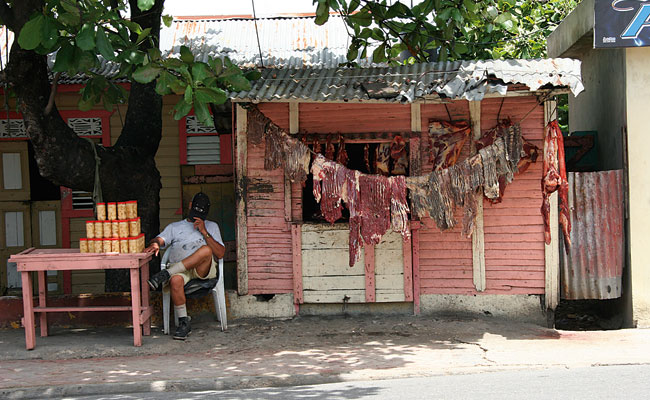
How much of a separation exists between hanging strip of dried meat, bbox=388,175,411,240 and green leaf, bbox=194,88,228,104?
2333mm

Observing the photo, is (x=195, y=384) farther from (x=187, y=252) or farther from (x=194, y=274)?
(x=187, y=252)

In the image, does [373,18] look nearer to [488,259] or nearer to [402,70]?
[402,70]

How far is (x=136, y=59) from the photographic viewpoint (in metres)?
7.06

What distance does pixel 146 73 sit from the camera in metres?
6.88

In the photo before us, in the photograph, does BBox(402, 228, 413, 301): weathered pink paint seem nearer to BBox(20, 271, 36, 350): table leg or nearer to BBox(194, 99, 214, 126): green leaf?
BBox(194, 99, 214, 126): green leaf

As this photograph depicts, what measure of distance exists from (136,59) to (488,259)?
4.76 metres

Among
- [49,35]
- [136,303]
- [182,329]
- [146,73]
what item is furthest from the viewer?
[182,329]

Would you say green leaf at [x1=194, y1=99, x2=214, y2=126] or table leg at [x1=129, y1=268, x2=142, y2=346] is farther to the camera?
table leg at [x1=129, y1=268, x2=142, y2=346]

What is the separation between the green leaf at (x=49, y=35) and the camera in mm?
6641

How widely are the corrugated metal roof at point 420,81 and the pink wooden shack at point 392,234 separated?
7 centimetres

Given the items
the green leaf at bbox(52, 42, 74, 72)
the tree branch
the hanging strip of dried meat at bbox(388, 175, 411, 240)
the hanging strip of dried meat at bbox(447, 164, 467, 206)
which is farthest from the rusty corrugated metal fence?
the tree branch

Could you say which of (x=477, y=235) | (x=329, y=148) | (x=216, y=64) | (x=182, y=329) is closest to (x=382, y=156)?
(x=329, y=148)

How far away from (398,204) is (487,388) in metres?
2.65

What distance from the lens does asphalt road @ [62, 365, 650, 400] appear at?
588cm
